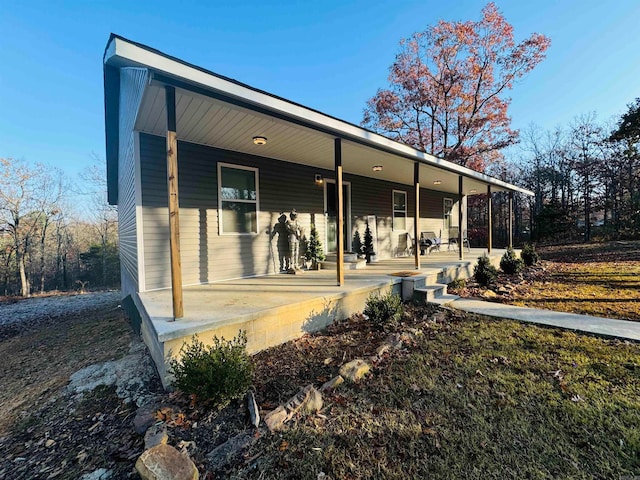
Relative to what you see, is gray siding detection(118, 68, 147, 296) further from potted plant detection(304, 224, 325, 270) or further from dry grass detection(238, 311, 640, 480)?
dry grass detection(238, 311, 640, 480)

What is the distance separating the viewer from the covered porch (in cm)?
291

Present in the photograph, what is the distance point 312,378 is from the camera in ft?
8.95

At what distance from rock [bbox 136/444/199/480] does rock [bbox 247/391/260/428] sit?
49 centimetres

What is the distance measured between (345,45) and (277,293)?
12488 millimetres

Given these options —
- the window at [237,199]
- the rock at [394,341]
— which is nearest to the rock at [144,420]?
→ the rock at [394,341]

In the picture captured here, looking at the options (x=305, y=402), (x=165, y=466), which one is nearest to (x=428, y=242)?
(x=305, y=402)

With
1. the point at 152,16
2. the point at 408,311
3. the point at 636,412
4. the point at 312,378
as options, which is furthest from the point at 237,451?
the point at 152,16

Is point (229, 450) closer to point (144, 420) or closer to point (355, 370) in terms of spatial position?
point (144, 420)

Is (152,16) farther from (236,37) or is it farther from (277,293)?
(277,293)

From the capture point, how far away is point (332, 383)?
2553 mm

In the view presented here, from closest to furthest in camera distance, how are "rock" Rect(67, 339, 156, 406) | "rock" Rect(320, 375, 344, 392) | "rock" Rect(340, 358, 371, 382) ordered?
"rock" Rect(320, 375, 344, 392), "rock" Rect(340, 358, 371, 382), "rock" Rect(67, 339, 156, 406)

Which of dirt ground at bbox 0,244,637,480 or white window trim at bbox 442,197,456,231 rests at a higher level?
white window trim at bbox 442,197,456,231

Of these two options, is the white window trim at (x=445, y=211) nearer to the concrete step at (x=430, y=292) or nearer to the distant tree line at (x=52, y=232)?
the concrete step at (x=430, y=292)

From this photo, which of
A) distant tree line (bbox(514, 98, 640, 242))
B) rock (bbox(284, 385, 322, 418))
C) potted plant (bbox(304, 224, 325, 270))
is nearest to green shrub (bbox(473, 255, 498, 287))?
potted plant (bbox(304, 224, 325, 270))
